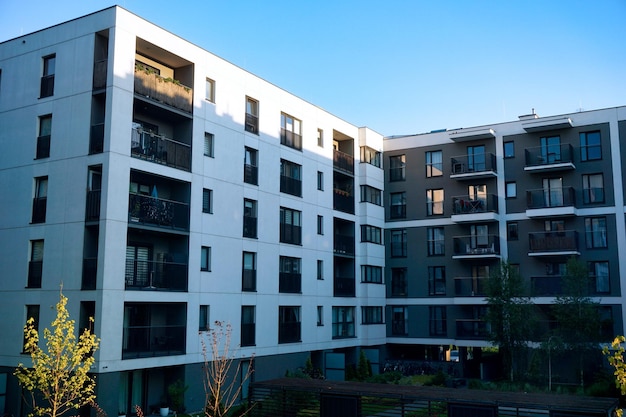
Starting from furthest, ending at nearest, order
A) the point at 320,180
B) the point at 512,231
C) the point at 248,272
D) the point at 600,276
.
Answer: the point at 512,231 → the point at 320,180 → the point at 600,276 → the point at 248,272

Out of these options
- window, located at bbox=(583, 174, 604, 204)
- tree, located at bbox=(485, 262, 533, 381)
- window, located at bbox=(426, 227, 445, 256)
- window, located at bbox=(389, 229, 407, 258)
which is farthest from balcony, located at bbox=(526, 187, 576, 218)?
window, located at bbox=(389, 229, 407, 258)

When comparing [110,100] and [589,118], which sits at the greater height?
[589,118]

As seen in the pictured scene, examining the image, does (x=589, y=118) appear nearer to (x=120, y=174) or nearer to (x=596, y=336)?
(x=596, y=336)

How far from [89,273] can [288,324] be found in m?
13.1

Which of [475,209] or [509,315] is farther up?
[475,209]

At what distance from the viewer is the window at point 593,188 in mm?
38156

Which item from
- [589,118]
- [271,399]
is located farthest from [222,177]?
[589,118]

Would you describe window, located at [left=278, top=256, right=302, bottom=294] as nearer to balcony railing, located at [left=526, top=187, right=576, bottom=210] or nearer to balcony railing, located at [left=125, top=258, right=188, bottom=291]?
balcony railing, located at [left=125, top=258, right=188, bottom=291]

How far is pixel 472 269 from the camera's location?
42.0 m

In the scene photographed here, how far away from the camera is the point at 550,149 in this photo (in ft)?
131

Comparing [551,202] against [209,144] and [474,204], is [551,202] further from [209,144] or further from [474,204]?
[209,144]

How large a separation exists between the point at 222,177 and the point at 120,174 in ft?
21.3

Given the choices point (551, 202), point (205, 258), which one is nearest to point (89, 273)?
point (205, 258)

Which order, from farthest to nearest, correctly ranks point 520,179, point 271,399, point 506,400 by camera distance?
1. point 520,179
2. point 271,399
3. point 506,400
